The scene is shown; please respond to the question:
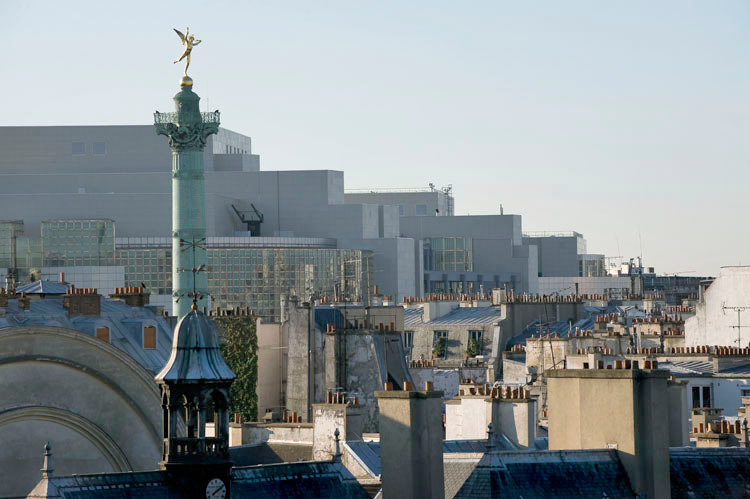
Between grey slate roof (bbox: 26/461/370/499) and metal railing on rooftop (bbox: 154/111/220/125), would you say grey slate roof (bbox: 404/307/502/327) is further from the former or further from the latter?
grey slate roof (bbox: 26/461/370/499)

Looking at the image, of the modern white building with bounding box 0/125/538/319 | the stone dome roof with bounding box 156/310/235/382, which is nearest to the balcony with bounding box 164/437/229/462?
the stone dome roof with bounding box 156/310/235/382

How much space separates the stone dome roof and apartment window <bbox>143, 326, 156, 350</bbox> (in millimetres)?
28524

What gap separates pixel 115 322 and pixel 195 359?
29509 millimetres

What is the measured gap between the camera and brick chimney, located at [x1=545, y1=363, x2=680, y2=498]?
3609cm

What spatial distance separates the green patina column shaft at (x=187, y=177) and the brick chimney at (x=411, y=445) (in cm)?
7022

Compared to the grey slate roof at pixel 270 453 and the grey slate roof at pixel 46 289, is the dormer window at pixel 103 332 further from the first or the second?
the grey slate roof at pixel 270 453

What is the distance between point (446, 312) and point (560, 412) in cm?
6600

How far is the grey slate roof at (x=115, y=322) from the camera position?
56969 mm

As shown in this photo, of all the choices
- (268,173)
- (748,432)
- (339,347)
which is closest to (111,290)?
(268,173)

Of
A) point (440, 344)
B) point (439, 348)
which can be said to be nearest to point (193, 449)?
point (439, 348)

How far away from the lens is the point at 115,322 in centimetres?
6331

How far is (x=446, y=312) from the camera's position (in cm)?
10400

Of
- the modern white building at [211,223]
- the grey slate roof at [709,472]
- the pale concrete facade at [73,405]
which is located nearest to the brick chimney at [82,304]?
the pale concrete facade at [73,405]

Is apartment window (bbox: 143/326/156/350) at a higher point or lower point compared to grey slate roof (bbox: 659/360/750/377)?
higher
